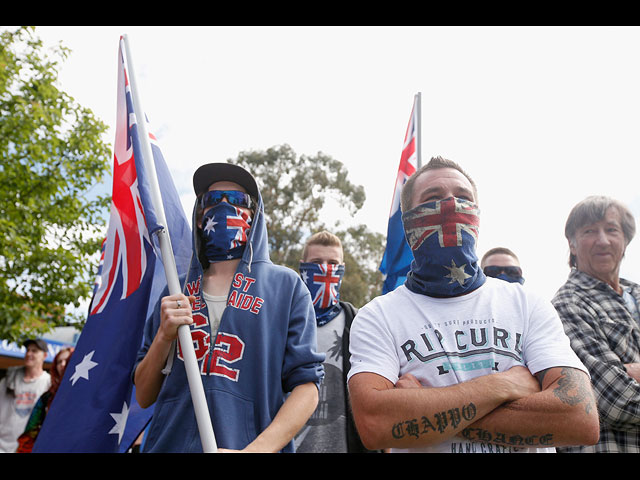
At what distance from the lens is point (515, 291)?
2.20 metres

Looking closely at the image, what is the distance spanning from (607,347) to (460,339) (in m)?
1.20

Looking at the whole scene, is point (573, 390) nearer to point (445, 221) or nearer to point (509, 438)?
point (509, 438)

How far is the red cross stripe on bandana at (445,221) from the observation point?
2.24 metres

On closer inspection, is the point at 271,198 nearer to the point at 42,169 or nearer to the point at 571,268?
the point at 42,169

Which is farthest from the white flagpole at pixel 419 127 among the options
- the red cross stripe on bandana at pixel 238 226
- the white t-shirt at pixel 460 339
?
the white t-shirt at pixel 460 339

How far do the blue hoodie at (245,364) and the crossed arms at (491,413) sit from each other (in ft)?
2.20

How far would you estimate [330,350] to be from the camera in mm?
4035

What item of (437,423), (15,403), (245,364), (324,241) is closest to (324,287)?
(324,241)

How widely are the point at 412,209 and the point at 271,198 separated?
73.9 ft

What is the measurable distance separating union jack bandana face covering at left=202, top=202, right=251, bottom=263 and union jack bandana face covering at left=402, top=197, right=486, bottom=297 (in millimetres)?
942

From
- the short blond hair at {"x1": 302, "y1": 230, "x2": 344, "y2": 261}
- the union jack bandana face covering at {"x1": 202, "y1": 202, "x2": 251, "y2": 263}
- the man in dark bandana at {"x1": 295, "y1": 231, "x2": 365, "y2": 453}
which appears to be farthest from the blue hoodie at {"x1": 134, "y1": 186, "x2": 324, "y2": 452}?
the short blond hair at {"x1": 302, "y1": 230, "x2": 344, "y2": 261}

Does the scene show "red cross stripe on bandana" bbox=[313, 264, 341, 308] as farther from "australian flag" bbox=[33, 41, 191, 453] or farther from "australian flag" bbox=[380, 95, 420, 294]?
"australian flag" bbox=[33, 41, 191, 453]

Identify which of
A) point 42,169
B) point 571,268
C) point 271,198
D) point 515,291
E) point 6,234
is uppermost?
point 271,198
